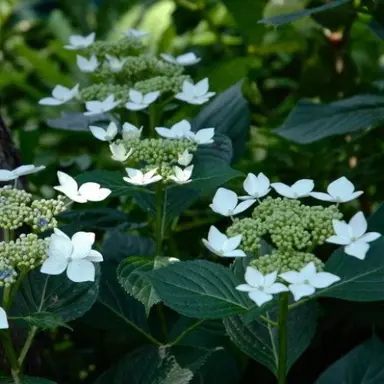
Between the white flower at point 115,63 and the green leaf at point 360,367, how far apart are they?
0.53 m

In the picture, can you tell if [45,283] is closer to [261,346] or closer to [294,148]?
[261,346]

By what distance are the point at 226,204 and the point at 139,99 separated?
298mm

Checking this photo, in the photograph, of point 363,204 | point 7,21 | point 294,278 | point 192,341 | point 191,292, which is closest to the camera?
point 294,278

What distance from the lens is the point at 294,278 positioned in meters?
0.80

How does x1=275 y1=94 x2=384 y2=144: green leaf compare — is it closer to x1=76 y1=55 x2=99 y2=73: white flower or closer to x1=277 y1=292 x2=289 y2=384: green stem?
x1=76 y1=55 x2=99 y2=73: white flower

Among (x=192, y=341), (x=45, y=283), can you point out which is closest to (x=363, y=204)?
(x=192, y=341)

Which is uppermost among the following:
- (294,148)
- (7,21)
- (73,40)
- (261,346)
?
(73,40)

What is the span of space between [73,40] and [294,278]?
0.74 meters

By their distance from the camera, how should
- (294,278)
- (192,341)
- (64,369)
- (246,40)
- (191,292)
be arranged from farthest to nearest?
(246,40)
(64,369)
(192,341)
(191,292)
(294,278)

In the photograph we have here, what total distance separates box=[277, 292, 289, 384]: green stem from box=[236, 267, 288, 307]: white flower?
65mm

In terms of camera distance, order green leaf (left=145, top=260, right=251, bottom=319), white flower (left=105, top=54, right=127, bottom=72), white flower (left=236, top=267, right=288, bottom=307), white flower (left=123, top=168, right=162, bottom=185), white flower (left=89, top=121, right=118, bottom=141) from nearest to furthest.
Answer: white flower (left=236, top=267, right=288, bottom=307)
green leaf (left=145, top=260, right=251, bottom=319)
white flower (left=123, top=168, right=162, bottom=185)
white flower (left=89, top=121, right=118, bottom=141)
white flower (left=105, top=54, right=127, bottom=72)

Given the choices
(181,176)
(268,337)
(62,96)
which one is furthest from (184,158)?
(62,96)

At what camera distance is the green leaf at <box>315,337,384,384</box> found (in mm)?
1024

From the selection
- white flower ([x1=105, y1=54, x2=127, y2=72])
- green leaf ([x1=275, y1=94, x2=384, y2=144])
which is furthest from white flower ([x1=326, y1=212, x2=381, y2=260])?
white flower ([x1=105, y1=54, x2=127, y2=72])
